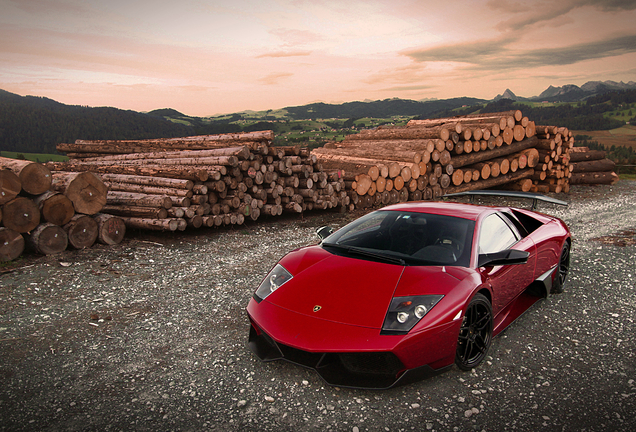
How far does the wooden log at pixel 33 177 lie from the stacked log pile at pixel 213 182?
186 centimetres

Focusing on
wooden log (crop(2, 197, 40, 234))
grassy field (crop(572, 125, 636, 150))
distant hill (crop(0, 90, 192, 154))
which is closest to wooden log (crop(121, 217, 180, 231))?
wooden log (crop(2, 197, 40, 234))

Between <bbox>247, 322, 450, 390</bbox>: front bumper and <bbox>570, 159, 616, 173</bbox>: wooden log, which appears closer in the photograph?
<bbox>247, 322, 450, 390</bbox>: front bumper

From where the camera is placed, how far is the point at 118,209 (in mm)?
8453

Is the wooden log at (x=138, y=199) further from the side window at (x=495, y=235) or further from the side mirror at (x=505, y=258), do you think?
the side mirror at (x=505, y=258)

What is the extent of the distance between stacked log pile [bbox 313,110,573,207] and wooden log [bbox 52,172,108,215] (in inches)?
276

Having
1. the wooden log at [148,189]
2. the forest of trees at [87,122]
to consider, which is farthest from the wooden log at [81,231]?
the forest of trees at [87,122]

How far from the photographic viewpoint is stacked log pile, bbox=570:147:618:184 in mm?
17516

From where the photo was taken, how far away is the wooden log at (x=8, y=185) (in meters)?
5.96

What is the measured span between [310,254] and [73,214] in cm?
536

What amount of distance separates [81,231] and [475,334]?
6.74 meters

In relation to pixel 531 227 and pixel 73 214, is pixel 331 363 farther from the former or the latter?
pixel 73 214

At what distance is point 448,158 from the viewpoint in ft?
43.6

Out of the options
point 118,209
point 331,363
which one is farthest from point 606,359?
point 118,209

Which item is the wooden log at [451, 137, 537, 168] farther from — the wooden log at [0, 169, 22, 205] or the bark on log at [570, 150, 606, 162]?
the wooden log at [0, 169, 22, 205]
